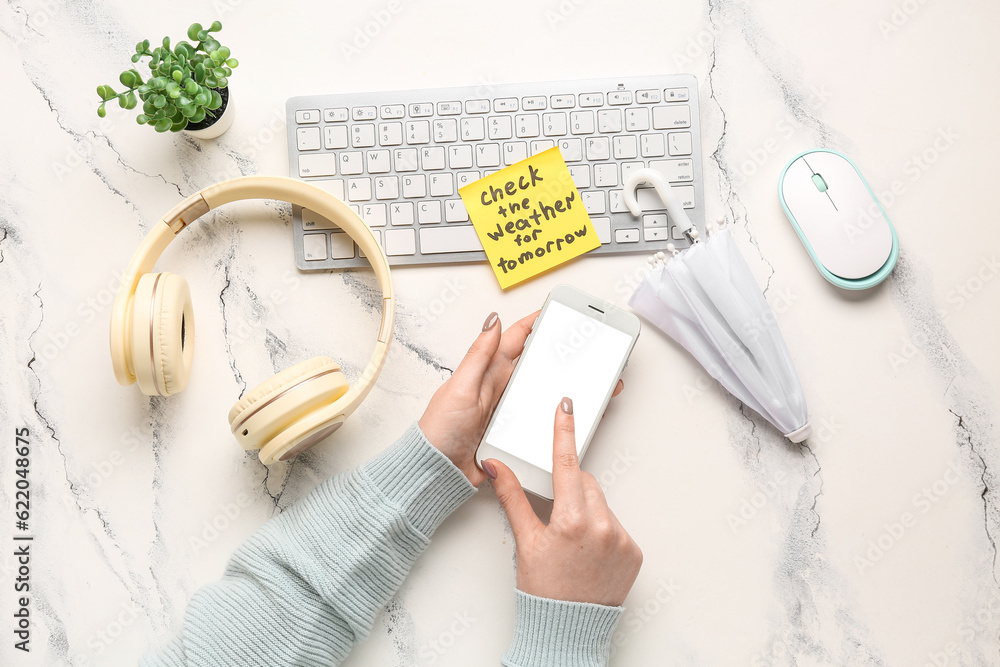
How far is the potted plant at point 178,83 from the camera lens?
76 centimetres

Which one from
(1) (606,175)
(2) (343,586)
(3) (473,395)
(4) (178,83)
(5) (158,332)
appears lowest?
(2) (343,586)

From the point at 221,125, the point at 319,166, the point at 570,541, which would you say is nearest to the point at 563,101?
the point at 319,166

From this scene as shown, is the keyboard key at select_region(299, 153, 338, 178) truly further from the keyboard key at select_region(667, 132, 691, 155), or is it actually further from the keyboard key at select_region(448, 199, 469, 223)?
the keyboard key at select_region(667, 132, 691, 155)

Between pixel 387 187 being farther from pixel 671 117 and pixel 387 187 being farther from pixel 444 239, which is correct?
pixel 671 117

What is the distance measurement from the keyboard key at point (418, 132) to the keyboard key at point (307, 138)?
12 cm

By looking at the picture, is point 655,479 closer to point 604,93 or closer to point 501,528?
point 501,528

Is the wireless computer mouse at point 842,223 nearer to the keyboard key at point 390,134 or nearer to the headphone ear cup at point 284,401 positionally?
the keyboard key at point 390,134

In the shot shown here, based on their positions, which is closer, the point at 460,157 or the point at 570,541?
the point at 570,541

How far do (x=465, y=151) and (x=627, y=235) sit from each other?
0.24 meters

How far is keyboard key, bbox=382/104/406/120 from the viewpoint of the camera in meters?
0.86

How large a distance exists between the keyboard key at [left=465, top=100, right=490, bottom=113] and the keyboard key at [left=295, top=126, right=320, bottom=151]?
21 cm

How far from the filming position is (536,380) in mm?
814

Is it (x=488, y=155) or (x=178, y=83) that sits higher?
(x=178, y=83)

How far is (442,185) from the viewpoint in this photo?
851 mm
